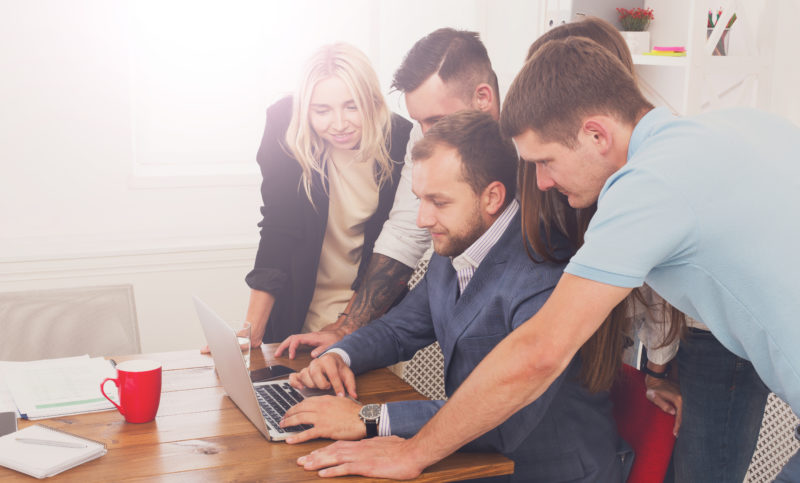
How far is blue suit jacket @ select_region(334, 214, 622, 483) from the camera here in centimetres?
136

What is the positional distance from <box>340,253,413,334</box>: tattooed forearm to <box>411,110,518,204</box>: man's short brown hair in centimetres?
57

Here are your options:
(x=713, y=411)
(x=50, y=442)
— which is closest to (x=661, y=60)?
(x=713, y=411)

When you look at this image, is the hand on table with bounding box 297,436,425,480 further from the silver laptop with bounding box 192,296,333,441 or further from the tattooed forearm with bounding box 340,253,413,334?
the tattooed forearm with bounding box 340,253,413,334

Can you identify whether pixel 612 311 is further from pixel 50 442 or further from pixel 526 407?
pixel 50 442

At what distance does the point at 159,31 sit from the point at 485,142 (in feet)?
6.43

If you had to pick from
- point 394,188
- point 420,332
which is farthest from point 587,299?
point 394,188

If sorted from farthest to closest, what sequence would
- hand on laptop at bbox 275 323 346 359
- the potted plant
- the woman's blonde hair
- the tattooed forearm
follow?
the potted plant → the woman's blonde hair → the tattooed forearm → hand on laptop at bbox 275 323 346 359

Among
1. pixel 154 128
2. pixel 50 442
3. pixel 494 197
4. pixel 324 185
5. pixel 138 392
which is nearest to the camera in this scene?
pixel 50 442

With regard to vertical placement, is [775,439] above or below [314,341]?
below

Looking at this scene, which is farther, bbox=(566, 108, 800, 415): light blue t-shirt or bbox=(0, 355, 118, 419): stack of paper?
bbox=(0, 355, 118, 419): stack of paper

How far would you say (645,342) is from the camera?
1600mm

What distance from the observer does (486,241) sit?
63.7 inches

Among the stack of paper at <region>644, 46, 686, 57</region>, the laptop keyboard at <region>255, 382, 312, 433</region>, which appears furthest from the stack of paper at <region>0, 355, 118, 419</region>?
the stack of paper at <region>644, 46, 686, 57</region>

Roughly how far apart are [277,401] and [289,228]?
0.88 m
